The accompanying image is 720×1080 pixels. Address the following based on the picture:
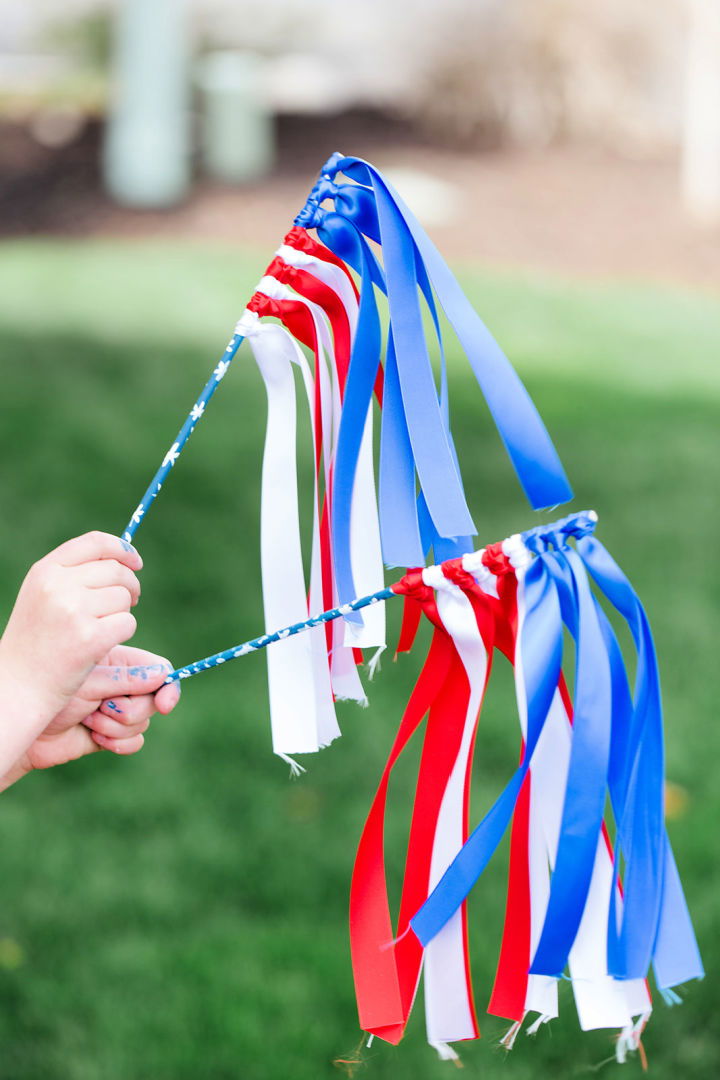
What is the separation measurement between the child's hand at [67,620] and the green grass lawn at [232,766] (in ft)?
2.56

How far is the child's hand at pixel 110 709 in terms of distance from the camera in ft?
4.40

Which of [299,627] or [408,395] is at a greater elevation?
[408,395]

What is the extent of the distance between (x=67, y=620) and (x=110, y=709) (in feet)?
0.65

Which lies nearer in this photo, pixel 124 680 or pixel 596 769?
pixel 596 769

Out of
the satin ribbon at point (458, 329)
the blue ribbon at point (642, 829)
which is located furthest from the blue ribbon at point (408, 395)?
the blue ribbon at point (642, 829)

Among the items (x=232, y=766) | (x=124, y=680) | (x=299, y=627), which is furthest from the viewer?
(x=232, y=766)

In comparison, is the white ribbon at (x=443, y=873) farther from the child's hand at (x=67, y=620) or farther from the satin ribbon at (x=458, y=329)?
the child's hand at (x=67, y=620)

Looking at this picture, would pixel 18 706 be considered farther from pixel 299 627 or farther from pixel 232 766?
pixel 232 766

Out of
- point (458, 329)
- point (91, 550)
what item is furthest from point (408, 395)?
point (91, 550)

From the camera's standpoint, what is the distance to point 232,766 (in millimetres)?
2623

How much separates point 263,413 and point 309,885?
98.0 inches

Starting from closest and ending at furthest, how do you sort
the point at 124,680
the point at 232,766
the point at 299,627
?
the point at 299,627, the point at 124,680, the point at 232,766

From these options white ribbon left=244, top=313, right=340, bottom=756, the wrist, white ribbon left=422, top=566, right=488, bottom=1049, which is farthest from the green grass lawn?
the wrist

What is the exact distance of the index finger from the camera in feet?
4.04
